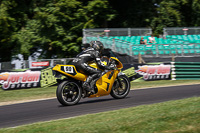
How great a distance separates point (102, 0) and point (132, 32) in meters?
3.85

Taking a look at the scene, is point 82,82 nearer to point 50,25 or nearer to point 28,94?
point 28,94

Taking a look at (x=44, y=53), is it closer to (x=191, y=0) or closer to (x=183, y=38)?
(x=183, y=38)

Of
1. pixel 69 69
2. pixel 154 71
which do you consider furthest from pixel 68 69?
pixel 154 71

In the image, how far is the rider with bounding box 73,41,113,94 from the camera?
8.48 metres

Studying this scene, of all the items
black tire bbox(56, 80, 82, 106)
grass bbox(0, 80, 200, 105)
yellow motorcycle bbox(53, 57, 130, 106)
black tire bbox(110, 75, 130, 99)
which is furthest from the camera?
grass bbox(0, 80, 200, 105)

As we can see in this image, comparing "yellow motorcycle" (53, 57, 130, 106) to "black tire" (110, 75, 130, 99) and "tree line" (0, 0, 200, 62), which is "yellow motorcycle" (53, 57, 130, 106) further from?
"tree line" (0, 0, 200, 62)

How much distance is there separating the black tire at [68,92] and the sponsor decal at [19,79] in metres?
8.06

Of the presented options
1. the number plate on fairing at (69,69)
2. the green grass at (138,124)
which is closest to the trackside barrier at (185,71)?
the number plate on fairing at (69,69)

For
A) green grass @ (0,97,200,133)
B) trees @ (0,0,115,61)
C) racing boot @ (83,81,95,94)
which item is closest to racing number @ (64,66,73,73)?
racing boot @ (83,81,95,94)

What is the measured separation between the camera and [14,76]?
15844 millimetres

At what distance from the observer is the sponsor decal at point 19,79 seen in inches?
615

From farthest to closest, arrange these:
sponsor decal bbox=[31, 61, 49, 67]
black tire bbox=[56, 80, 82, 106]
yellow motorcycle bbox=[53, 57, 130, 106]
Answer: sponsor decal bbox=[31, 61, 49, 67]
yellow motorcycle bbox=[53, 57, 130, 106]
black tire bbox=[56, 80, 82, 106]

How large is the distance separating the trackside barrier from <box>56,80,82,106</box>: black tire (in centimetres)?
1079

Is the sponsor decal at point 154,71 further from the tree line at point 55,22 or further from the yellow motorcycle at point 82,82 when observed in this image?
the yellow motorcycle at point 82,82
